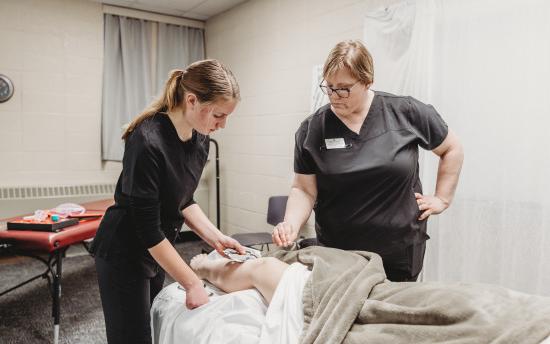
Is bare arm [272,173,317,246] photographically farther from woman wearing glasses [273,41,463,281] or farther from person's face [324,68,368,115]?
person's face [324,68,368,115]

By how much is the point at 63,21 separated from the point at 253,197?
7.48ft

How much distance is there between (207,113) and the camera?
1192 millimetres

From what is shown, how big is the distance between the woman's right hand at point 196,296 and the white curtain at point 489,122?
124 cm

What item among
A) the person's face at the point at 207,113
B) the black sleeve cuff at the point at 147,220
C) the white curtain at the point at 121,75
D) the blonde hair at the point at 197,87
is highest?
the white curtain at the point at 121,75

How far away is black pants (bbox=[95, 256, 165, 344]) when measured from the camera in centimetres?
125

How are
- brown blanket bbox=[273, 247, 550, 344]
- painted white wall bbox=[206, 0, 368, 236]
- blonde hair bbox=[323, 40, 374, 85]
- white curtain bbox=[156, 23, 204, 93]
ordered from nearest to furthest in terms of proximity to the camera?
brown blanket bbox=[273, 247, 550, 344], blonde hair bbox=[323, 40, 374, 85], painted white wall bbox=[206, 0, 368, 236], white curtain bbox=[156, 23, 204, 93]

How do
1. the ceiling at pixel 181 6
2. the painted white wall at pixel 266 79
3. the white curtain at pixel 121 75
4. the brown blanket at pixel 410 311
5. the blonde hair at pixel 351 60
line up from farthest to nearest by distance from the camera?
the white curtain at pixel 121 75
the ceiling at pixel 181 6
the painted white wall at pixel 266 79
the blonde hair at pixel 351 60
the brown blanket at pixel 410 311

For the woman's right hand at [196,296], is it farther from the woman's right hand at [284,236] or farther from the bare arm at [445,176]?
the bare arm at [445,176]

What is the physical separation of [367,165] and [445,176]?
37 cm

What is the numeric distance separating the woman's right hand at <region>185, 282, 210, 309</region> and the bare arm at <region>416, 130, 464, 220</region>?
787mm

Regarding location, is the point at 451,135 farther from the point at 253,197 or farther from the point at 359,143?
→ the point at 253,197

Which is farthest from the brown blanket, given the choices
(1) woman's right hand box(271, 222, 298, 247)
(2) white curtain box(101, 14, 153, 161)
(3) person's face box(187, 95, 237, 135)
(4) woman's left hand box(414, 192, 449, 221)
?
(2) white curtain box(101, 14, 153, 161)

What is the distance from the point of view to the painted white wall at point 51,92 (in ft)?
11.4

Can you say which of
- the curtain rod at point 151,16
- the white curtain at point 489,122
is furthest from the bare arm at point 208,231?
the curtain rod at point 151,16
